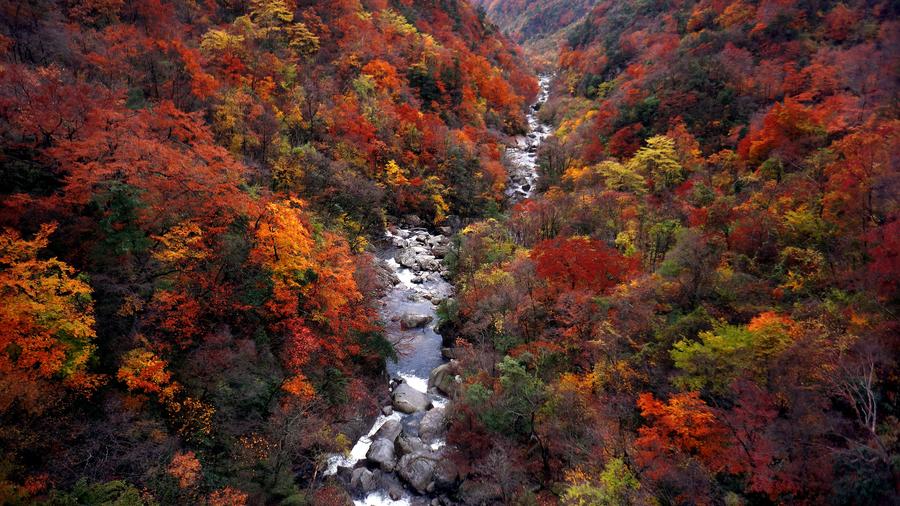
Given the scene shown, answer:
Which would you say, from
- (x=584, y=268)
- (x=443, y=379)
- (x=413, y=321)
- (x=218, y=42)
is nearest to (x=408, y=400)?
(x=443, y=379)

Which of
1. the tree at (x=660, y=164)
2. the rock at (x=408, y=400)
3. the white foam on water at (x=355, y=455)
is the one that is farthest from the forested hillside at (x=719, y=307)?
the white foam on water at (x=355, y=455)

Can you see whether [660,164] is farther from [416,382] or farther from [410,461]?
[410,461]

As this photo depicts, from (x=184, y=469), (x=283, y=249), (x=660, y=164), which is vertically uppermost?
(x=660, y=164)

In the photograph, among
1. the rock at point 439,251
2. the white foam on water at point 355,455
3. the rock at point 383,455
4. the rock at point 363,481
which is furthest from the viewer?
the rock at point 439,251

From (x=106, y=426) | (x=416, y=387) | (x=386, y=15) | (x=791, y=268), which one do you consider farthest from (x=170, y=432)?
(x=386, y=15)

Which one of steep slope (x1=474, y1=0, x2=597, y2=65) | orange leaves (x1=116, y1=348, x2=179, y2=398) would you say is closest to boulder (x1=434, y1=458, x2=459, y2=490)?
orange leaves (x1=116, y1=348, x2=179, y2=398)

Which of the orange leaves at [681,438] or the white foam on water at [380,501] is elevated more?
the orange leaves at [681,438]

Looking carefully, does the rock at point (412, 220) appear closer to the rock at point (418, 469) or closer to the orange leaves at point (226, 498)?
the rock at point (418, 469)

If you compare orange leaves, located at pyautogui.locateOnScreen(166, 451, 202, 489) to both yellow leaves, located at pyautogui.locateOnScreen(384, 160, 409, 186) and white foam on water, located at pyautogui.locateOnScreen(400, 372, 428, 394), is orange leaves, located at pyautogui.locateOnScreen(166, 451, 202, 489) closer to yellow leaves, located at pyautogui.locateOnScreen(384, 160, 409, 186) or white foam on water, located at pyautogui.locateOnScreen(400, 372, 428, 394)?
white foam on water, located at pyautogui.locateOnScreen(400, 372, 428, 394)

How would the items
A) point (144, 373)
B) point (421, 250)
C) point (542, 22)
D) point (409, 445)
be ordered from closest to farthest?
point (144, 373), point (409, 445), point (421, 250), point (542, 22)
